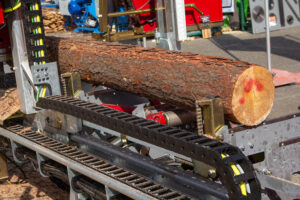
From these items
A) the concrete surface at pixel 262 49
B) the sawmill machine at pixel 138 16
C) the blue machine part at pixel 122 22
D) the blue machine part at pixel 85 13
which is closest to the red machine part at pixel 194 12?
the sawmill machine at pixel 138 16

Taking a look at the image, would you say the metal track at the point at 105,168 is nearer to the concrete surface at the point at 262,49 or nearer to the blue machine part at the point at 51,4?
the concrete surface at the point at 262,49

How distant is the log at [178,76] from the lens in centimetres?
407

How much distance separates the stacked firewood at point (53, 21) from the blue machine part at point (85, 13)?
3.88m

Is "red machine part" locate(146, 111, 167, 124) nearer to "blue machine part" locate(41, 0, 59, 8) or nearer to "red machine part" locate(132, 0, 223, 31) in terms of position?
"red machine part" locate(132, 0, 223, 31)

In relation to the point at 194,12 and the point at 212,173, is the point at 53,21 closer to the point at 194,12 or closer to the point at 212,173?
the point at 194,12

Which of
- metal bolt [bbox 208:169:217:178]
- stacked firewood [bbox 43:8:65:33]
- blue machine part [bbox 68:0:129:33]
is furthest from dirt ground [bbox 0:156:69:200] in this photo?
stacked firewood [bbox 43:8:65:33]

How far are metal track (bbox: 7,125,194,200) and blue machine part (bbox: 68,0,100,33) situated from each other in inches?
353

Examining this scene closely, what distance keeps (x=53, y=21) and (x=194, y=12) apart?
9510 millimetres

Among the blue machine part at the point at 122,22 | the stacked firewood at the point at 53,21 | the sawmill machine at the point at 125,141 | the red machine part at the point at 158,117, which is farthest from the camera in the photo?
the stacked firewood at the point at 53,21

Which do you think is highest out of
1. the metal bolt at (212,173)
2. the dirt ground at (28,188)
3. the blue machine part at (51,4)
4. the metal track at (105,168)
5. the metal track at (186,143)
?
the blue machine part at (51,4)

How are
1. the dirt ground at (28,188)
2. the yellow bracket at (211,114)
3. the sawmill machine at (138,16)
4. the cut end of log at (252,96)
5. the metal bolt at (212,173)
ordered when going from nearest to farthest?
the metal bolt at (212,173), the yellow bracket at (211,114), the cut end of log at (252,96), the dirt ground at (28,188), the sawmill machine at (138,16)

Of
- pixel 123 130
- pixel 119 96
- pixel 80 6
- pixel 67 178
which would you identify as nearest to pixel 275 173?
pixel 123 130

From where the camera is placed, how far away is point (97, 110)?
14.4ft

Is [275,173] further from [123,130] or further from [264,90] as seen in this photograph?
[123,130]
